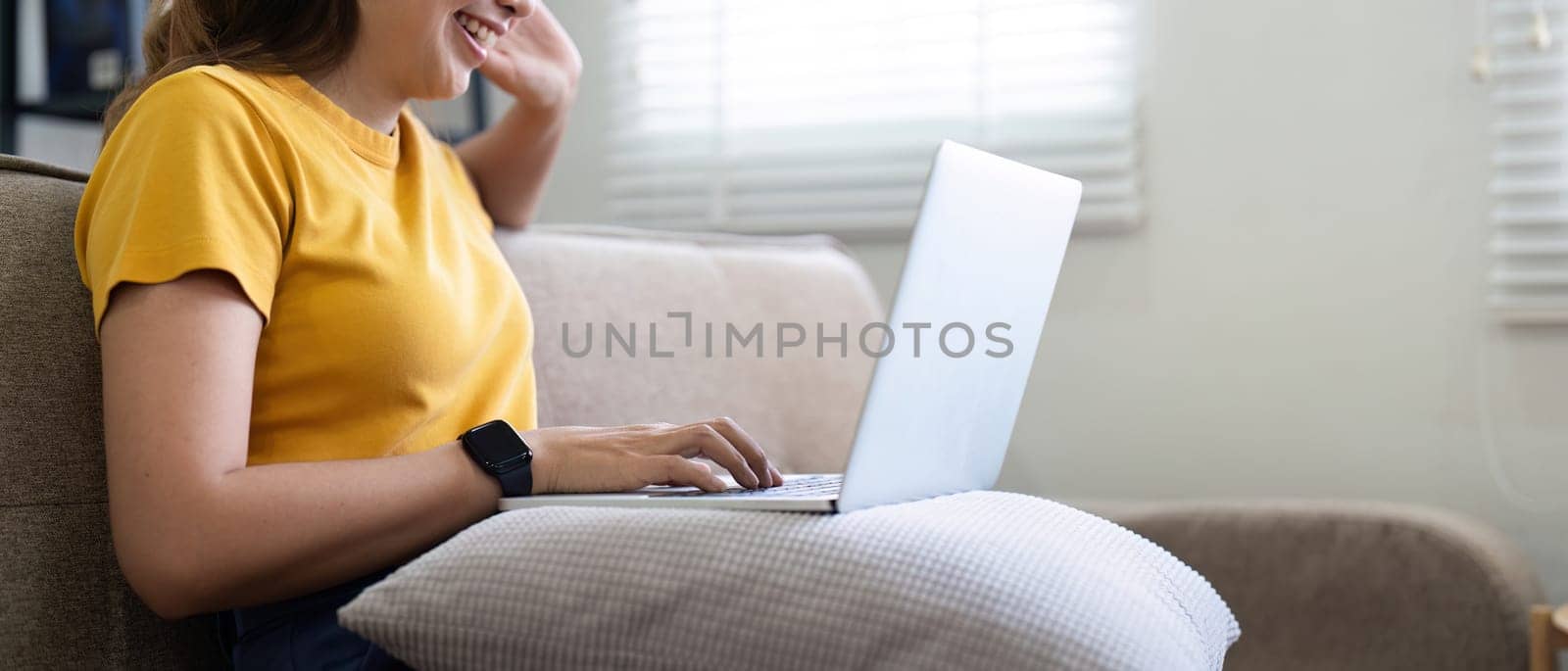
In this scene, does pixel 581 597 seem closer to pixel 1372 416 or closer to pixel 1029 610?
pixel 1029 610

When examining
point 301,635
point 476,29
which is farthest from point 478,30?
point 301,635

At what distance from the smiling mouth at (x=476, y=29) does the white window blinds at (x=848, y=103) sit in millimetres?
978

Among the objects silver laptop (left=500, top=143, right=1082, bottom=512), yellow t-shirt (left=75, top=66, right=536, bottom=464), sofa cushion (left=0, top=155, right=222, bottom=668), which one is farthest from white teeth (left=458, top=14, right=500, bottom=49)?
silver laptop (left=500, top=143, right=1082, bottom=512)

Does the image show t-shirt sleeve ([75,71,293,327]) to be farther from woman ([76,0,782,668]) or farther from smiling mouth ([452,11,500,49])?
smiling mouth ([452,11,500,49])

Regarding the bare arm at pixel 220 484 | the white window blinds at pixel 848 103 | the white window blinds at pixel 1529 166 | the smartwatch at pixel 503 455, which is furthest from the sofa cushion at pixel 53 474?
the white window blinds at pixel 1529 166

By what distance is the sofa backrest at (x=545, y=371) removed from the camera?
84 cm

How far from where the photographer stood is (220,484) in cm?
73

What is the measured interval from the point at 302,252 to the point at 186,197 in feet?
0.29

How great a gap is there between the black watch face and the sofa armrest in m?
0.93

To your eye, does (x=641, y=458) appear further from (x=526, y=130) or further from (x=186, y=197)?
(x=526, y=130)

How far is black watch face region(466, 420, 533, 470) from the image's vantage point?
2.70 feet

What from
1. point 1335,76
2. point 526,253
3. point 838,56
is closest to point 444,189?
point 526,253

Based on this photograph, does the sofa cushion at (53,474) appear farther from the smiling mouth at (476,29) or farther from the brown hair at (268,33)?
the smiling mouth at (476,29)

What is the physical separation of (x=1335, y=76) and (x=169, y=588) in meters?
1.61
